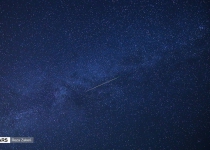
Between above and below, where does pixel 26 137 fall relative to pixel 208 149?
above

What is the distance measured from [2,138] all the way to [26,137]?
2.21 ft

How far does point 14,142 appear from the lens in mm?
2834

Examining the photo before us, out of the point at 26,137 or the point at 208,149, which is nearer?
the point at 26,137

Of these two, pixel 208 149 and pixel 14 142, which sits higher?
pixel 14 142

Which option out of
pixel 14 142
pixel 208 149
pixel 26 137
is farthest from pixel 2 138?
pixel 208 149

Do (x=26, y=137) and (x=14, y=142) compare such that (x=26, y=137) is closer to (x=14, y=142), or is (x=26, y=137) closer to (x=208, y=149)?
(x=14, y=142)

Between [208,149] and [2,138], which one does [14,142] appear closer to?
[2,138]

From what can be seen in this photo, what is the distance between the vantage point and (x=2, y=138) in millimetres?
2789

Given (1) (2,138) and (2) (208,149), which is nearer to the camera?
(1) (2,138)

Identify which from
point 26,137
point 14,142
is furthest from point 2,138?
point 26,137

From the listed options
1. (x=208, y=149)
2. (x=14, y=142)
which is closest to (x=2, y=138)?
(x=14, y=142)

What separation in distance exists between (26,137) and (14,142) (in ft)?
1.34

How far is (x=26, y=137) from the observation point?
2803 mm

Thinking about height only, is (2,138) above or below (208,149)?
above
